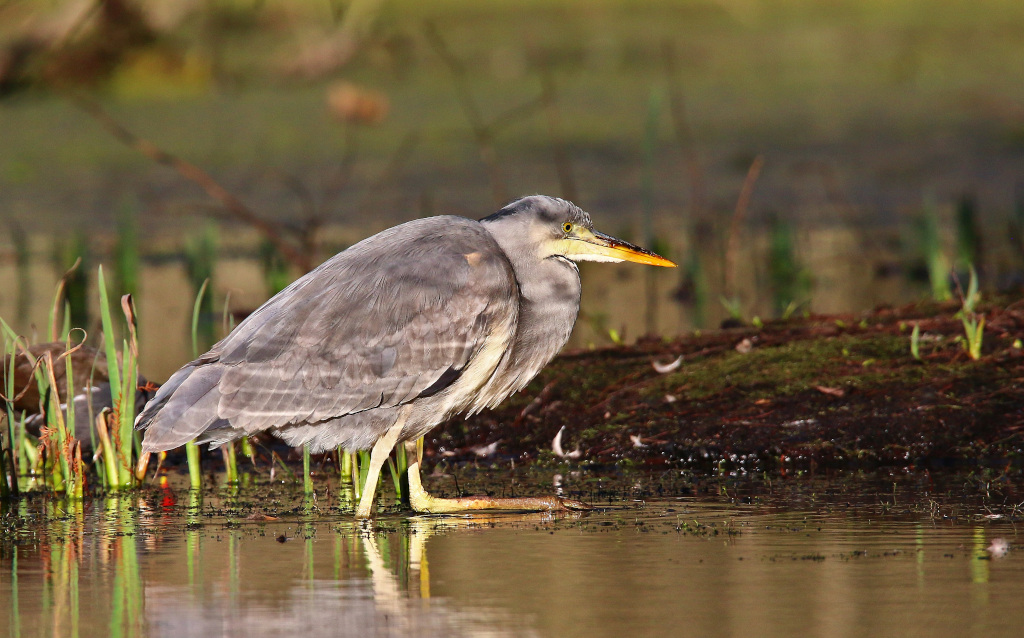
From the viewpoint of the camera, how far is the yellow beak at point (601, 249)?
553 cm

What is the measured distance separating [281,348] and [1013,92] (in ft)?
54.4

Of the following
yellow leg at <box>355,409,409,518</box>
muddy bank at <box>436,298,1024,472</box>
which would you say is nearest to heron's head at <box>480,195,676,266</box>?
yellow leg at <box>355,409,409,518</box>

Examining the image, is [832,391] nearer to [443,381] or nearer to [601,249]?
[601,249]

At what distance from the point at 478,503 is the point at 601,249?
1.17 metres

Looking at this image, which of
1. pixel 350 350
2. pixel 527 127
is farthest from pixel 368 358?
pixel 527 127

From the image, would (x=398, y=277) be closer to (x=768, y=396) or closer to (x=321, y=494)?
(x=321, y=494)

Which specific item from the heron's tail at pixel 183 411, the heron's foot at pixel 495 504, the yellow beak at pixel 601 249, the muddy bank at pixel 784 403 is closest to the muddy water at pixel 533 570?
the heron's foot at pixel 495 504

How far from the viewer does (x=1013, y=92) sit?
1948 cm

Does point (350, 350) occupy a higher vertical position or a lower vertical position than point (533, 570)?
higher

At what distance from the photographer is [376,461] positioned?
5035mm

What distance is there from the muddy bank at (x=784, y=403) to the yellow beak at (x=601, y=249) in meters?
0.84

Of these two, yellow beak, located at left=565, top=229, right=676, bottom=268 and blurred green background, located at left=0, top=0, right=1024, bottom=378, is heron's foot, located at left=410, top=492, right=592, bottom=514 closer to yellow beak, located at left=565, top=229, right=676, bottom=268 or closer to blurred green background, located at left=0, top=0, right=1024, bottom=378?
yellow beak, located at left=565, top=229, right=676, bottom=268

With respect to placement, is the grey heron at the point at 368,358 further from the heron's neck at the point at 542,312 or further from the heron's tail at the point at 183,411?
the heron's neck at the point at 542,312

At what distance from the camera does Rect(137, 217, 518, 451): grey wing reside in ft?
16.5
